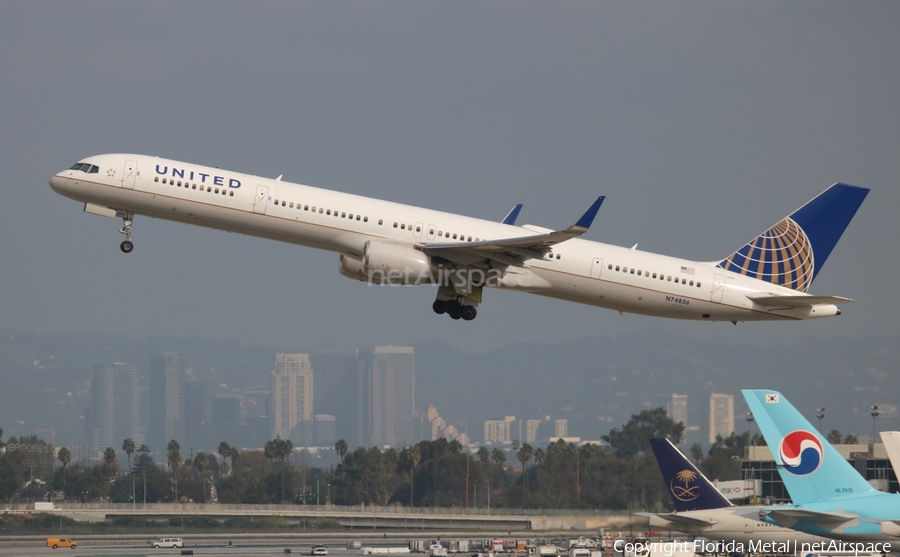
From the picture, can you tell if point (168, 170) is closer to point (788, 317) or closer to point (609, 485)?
point (788, 317)

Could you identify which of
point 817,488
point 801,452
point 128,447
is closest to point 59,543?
point 801,452

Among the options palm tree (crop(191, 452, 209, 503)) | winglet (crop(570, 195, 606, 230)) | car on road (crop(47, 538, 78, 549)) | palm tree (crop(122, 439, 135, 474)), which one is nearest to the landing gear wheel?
winglet (crop(570, 195, 606, 230))

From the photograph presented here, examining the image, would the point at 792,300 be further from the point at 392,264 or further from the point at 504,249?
the point at 392,264

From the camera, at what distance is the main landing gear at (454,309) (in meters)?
46.0

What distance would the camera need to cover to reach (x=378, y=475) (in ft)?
438

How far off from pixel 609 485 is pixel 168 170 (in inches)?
1866

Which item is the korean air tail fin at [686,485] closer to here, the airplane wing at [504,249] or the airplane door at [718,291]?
the airplane door at [718,291]

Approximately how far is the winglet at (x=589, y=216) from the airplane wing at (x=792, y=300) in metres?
10.7

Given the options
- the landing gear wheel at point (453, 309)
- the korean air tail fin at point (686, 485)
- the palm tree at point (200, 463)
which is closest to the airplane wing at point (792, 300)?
the korean air tail fin at point (686, 485)

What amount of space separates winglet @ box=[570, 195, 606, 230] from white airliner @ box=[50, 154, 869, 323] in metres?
0.68

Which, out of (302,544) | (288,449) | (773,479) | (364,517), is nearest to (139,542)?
(302,544)

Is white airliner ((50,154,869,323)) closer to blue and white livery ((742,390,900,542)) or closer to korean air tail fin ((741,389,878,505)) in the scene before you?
korean air tail fin ((741,389,878,505))

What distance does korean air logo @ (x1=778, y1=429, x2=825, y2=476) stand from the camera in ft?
117

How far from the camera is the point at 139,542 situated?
83.0 m
